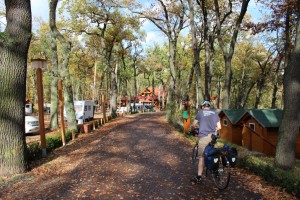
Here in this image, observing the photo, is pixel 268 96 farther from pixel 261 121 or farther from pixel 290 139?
pixel 290 139

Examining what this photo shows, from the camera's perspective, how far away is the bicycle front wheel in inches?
251

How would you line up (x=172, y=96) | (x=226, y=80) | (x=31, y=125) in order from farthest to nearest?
(x=172, y=96) < (x=31, y=125) < (x=226, y=80)

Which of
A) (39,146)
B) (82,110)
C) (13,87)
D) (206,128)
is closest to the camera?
(206,128)

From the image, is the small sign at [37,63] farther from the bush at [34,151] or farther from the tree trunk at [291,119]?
the tree trunk at [291,119]

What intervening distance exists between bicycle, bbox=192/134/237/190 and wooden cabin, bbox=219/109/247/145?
12.3 meters

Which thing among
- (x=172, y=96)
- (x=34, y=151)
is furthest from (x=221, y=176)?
(x=172, y=96)

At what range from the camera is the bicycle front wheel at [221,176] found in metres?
6.37

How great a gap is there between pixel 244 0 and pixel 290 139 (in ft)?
40.6

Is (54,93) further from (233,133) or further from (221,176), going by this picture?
(221,176)

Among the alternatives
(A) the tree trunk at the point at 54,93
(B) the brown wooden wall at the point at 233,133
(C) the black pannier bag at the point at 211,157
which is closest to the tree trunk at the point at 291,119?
(C) the black pannier bag at the point at 211,157

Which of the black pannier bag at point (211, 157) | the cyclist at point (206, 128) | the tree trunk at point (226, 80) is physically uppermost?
the tree trunk at point (226, 80)

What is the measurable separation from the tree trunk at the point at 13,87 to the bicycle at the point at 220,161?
17.7ft

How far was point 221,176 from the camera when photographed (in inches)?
255

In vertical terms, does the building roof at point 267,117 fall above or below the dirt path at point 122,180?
above
